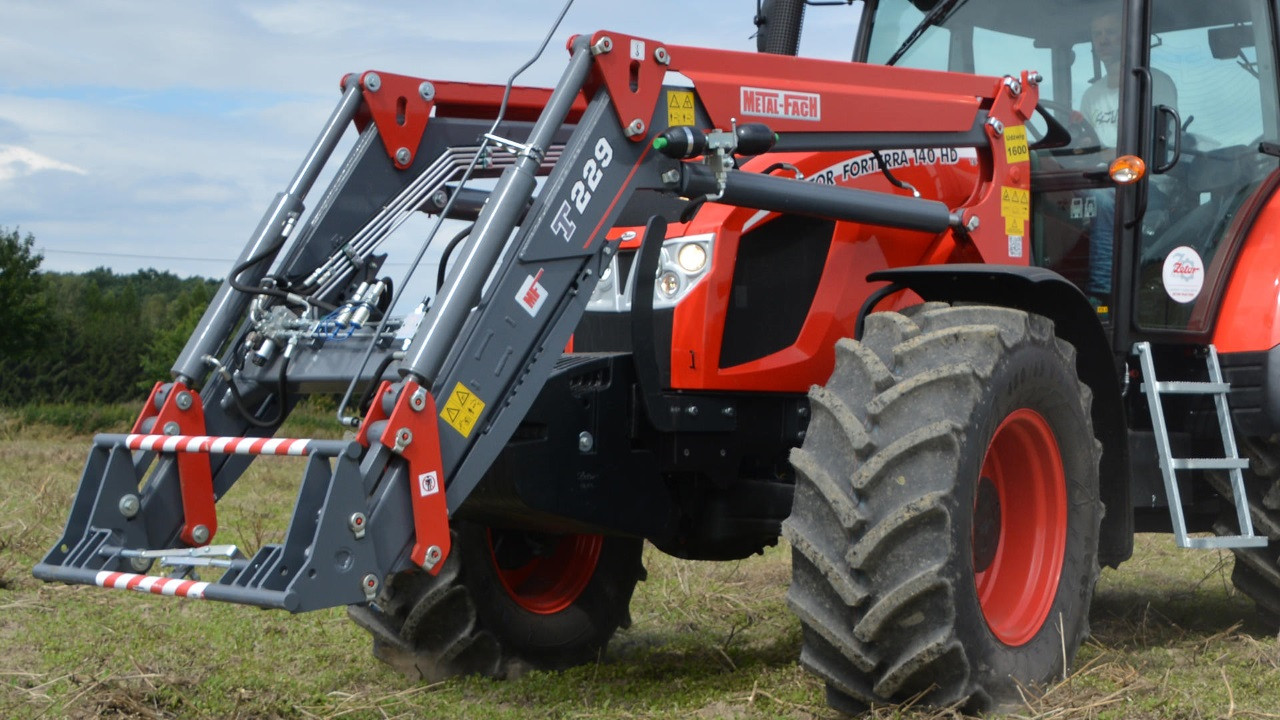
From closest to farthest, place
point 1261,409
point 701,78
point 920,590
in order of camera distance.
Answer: point 920,590 → point 701,78 → point 1261,409

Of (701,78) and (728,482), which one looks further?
(728,482)

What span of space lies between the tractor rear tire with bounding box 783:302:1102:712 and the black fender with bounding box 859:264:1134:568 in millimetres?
272

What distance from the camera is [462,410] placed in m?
3.92

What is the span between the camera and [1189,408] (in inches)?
229

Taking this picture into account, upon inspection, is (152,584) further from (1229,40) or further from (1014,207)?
(1229,40)

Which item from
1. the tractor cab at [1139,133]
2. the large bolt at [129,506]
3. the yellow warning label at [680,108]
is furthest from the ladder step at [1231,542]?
the large bolt at [129,506]

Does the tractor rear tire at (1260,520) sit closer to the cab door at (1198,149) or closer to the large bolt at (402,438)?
the cab door at (1198,149)

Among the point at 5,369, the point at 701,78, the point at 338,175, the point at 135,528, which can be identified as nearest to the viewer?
the point at 135,528

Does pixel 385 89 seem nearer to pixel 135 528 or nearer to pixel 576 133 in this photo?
pixel 576 133

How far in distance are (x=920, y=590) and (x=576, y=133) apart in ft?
5.49

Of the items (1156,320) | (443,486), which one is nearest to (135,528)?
(443,486)

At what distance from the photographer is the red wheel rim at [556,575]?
18.3ft

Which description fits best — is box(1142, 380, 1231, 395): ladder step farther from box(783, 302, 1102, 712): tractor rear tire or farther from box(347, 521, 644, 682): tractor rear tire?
box(347, 521, 644, 682): tractor rear tire

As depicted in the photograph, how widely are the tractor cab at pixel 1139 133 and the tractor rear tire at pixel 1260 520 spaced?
0.57 meters
